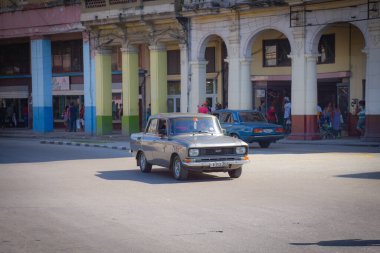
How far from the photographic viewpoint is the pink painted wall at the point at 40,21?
143 ft

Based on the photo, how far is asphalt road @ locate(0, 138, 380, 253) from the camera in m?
9.05

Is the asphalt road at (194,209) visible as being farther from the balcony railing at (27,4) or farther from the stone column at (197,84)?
the balcony railing at (27,4)

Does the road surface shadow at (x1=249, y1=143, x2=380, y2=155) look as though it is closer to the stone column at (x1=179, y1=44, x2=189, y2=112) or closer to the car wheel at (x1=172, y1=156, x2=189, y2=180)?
the car wheel at (x1=172, y1=156, x2=189, y2=180)

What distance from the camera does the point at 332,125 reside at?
1297 inches

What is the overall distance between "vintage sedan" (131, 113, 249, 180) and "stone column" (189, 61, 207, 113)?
1846 cm

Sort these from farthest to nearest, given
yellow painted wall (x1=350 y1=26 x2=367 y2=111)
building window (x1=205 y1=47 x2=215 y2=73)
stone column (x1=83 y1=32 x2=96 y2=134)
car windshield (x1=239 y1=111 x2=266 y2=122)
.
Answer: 1. stone column (x1=83 y1=32 x2=96 y2=134)
2. building window (x1=205 y1=47 x2=215 y2=73)
3. yellow painted wall (x1=350 y1=26 x2=367 y2=111)
4. car windshield (x1=239 y1=111 x2=266 y2=122)

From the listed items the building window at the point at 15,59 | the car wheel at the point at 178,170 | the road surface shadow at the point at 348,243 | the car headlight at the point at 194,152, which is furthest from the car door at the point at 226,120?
the building window at the point at 15,59

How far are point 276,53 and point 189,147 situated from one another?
74.2ft

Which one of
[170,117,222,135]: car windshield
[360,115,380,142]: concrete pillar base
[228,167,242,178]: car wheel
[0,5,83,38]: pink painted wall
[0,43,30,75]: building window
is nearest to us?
[228,167,242,178]: car wheel

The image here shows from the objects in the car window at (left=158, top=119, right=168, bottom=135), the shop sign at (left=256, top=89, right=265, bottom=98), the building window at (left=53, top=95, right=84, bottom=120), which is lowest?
the car window at (left=158, top=119, right=168, bottom=135)

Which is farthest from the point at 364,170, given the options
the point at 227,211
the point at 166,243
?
the point at 166,243

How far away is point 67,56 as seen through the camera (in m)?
48.7

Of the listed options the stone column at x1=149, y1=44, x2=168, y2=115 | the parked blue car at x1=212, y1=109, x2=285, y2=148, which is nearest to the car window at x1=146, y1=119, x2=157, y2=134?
the parked blue car at x1=212, y1=109, x2=285, y2=148

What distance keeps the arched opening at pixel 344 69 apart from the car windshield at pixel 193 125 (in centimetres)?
1644
